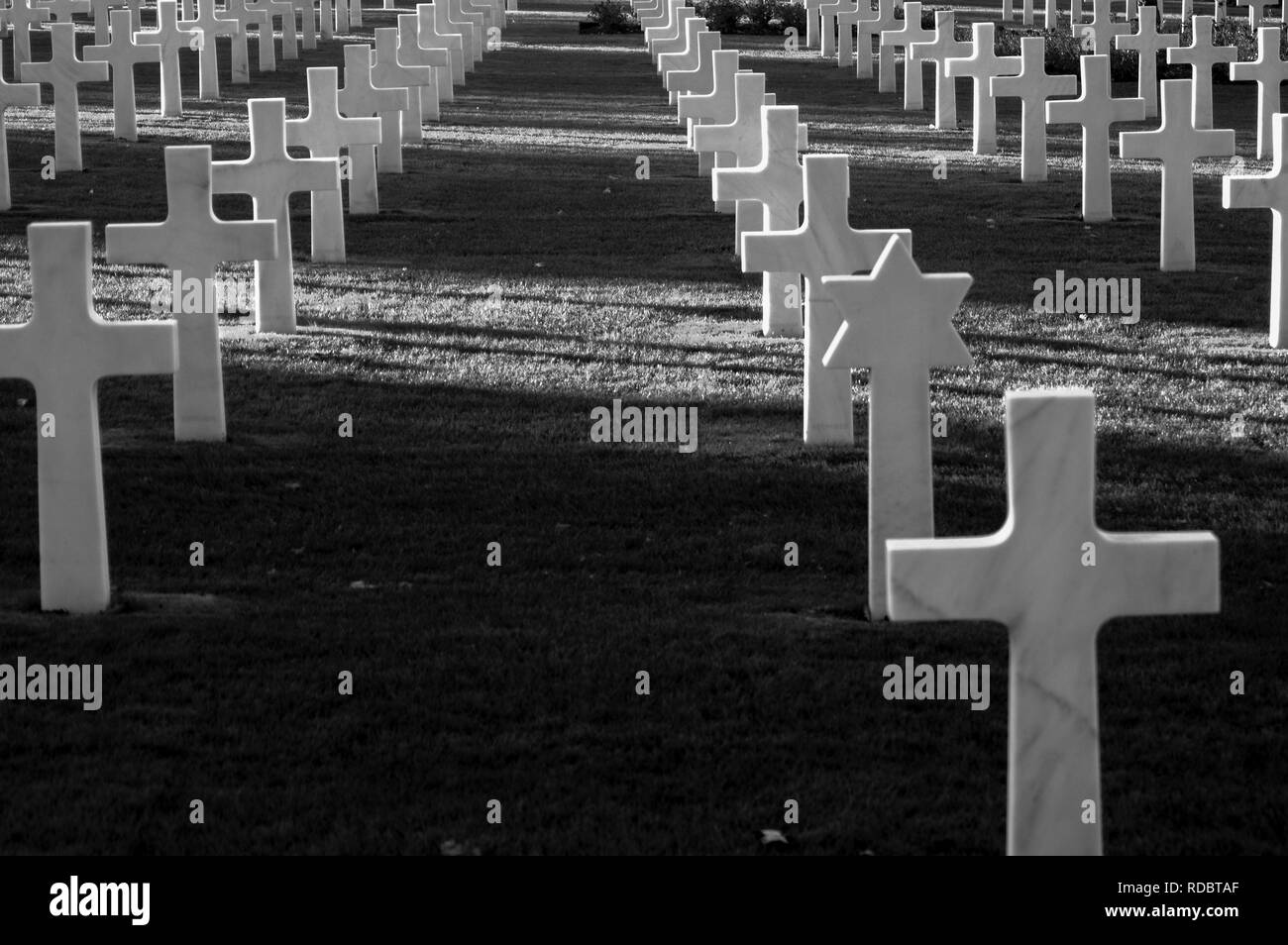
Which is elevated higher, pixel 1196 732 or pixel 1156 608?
pixel 1156 608

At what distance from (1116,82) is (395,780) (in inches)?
1043

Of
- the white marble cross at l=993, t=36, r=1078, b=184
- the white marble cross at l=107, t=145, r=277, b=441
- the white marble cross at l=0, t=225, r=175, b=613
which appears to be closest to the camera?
the white marble cross at l=0, t=225, r=175, b=613

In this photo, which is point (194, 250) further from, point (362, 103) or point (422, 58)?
point (422, 58)

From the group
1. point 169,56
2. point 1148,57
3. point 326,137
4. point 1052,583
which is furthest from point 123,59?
point 1052,583

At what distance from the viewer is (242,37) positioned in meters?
28.7

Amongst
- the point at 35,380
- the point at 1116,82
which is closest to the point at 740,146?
the point at 35,380

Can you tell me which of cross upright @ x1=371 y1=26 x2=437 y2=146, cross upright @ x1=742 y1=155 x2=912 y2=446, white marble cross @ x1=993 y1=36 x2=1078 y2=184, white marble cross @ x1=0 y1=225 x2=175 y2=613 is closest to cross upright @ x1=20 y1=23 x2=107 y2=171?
cross upright @ x1=371 y1=26 x2=437 y2=146

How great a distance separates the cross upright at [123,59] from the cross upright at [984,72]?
334 inches

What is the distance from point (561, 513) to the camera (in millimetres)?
8984

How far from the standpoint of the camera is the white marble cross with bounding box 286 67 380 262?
50.3ft

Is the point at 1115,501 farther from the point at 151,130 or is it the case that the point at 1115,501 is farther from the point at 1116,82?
the point at 1116,82

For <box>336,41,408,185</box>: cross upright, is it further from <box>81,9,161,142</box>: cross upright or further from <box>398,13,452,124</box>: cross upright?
<box>398,13,452,124</box>: cross upright

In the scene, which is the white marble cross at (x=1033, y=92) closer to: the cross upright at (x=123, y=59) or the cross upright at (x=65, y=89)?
the cross upright at (x=65, y=89)

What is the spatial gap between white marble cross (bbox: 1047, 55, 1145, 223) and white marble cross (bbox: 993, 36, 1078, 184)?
163cm
